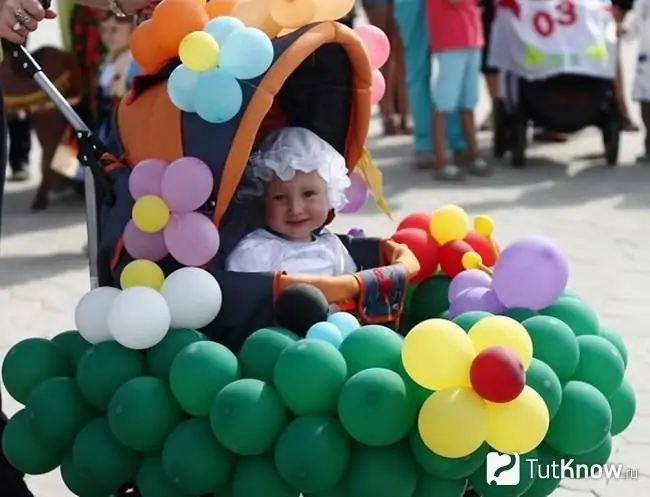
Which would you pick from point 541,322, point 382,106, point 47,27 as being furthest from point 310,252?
point 47,27

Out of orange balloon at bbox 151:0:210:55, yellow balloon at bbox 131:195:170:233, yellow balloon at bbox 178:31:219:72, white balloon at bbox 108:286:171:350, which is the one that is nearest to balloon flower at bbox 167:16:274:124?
yellow balloon at bbox 178:31:219:72

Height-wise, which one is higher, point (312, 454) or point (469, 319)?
point (469, 319)

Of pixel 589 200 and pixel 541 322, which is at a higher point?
pixel 541 322

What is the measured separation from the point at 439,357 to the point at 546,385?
34cm

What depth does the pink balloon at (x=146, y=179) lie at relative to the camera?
3.48 metres

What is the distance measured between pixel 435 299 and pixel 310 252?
51 cm

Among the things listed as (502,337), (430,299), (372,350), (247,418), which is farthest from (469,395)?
(430,299)

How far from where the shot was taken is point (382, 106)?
10148mm

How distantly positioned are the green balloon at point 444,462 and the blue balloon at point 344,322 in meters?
0.42

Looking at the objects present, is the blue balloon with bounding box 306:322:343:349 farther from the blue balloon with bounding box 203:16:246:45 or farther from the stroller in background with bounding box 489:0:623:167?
the stroller in background with bounding box 489:0:623:167

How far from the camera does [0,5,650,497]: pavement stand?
4.78 metres

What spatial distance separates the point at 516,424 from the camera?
10.0 feet

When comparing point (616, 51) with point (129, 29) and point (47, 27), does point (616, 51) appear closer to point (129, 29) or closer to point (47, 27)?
point (129, 29)

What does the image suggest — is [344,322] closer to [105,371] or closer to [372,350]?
[372,350]
